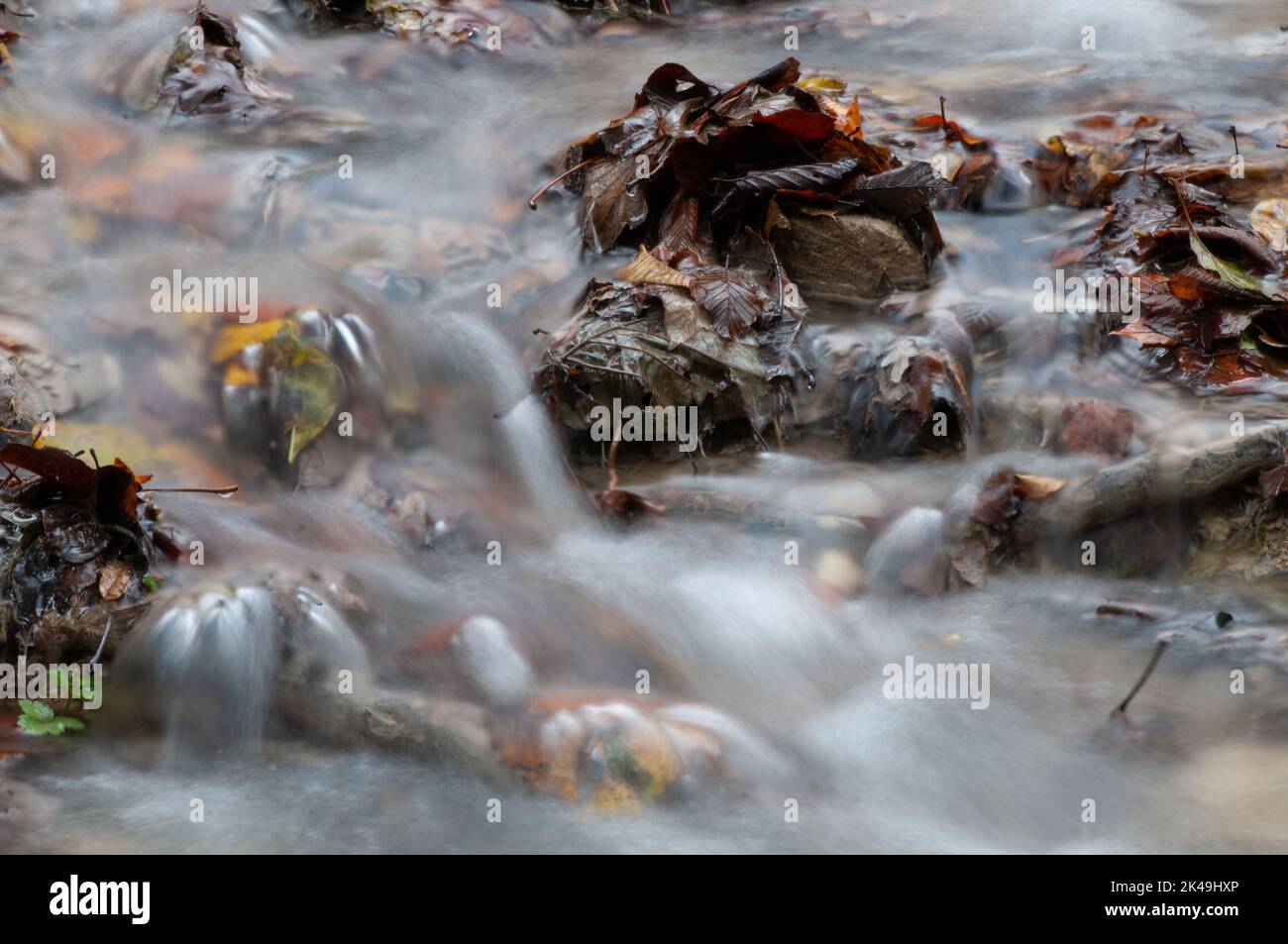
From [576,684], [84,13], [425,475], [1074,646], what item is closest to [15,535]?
[425,475]

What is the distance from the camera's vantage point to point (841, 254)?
16.3ft

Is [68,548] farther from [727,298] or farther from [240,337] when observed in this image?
[727,298]

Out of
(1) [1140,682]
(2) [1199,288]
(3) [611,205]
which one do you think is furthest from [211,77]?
(1) [1140,682]

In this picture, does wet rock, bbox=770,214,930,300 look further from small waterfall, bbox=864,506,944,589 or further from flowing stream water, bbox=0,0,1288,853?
small waterfall, bbox=864,506,944,589

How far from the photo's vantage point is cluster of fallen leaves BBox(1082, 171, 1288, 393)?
4.53 metres

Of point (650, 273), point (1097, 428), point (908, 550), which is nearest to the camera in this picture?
point (908, 550)

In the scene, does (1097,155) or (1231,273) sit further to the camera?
(1097,155)

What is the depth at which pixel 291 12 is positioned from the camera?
721 centimetres

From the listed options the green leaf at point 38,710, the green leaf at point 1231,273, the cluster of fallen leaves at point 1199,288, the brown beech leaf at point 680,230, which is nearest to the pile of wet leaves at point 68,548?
the green leaf at point 38,710

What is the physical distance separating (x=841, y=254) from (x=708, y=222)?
0.56 m

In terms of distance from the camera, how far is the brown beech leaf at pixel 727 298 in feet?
14.9

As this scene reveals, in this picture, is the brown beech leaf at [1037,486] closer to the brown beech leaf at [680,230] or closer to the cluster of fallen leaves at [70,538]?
the brown beech leaf at [680,230]

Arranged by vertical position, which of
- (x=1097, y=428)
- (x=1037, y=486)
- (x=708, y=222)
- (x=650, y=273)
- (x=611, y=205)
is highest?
(x=611, y=205)

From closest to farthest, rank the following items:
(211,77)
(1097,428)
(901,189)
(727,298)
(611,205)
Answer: (1097,428) → (727,298) → (901,189) → (611,205) → (211,77)
